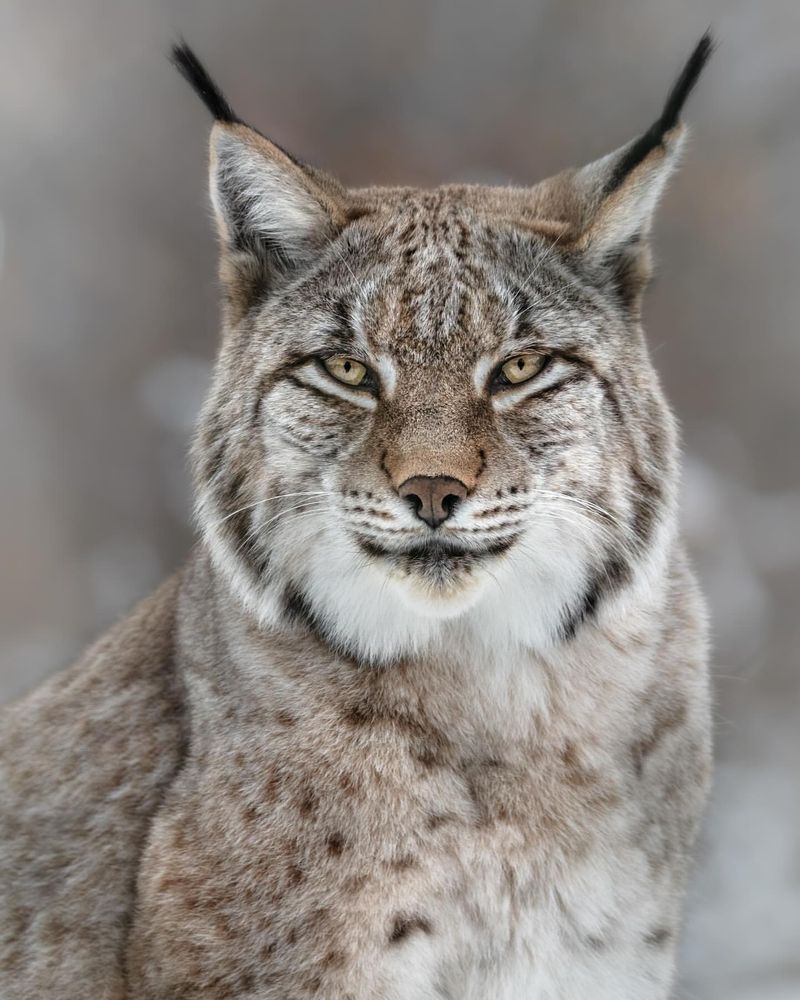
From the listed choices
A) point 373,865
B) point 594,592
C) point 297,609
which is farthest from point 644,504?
point 373,865

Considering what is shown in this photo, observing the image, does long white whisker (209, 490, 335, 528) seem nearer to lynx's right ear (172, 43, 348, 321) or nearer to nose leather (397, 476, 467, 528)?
nose leather (397, 476, 467, 528)

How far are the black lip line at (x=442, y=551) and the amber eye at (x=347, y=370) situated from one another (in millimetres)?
254

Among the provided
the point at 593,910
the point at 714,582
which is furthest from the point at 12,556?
the point at 593,910

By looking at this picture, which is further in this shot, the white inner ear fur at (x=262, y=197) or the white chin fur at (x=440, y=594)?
the white inner ear fur at (x=262, y=197)

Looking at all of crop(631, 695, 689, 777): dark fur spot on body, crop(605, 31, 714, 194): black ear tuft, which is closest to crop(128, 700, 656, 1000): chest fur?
crop(631, 695, 689, 777): dark fur spot on body

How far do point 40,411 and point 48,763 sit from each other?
1.70 meters

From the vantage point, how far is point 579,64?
3.66 metres

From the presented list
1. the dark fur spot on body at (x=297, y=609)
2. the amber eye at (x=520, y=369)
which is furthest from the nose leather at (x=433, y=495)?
the dark fur spot on body at (x=297, y=609)

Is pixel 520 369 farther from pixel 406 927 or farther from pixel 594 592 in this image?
pixel 406 927

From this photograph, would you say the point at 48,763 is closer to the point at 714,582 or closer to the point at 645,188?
the point at 645,188

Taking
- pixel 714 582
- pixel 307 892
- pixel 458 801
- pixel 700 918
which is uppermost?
pixel 714 582

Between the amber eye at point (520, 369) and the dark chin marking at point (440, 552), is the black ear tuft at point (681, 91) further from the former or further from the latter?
the dark chin marking at point (440, 552)

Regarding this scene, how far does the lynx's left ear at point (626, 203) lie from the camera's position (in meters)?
2.07

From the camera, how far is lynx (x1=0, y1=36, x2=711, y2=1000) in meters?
2.00
